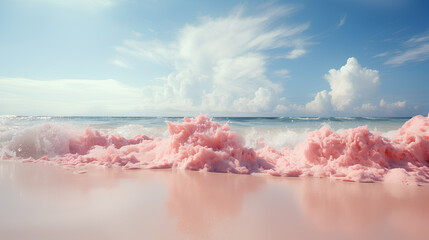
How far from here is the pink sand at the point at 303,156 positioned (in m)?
3.58

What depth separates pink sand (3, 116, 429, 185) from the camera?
11.7 feet

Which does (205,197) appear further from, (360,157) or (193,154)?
(360,157)

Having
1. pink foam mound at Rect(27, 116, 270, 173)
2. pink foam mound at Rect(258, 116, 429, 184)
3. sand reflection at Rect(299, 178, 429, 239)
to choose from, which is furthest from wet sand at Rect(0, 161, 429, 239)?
pink foam mound at Rect(27, 116, 270, 173)

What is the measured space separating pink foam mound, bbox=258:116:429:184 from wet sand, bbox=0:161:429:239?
1.14ft

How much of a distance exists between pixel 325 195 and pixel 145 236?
2051 millimetres

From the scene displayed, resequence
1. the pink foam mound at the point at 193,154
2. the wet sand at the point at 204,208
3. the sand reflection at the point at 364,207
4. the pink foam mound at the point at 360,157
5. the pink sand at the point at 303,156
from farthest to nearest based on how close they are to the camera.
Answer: the pink foam mound at the point at 193,154, the pink sand at the point at 303,156, the pink foam mound at the point at 360,157, the sand reflection at the point at 364,207, the wet sand at the point at 204,208

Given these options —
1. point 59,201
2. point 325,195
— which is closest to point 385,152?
point 325,195

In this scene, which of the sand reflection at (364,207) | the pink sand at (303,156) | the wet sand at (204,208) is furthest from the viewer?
the pink sand at (303,156)

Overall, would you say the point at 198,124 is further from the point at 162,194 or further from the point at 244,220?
the point at 244,220

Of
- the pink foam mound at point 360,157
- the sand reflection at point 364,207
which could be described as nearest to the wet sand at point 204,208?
the sand reflection at point 364,207

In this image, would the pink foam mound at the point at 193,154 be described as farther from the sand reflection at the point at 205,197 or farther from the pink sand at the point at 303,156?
the sand reflection at the point at 205,197

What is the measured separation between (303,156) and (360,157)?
892 mm

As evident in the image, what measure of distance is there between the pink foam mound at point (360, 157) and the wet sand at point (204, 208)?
35 cm

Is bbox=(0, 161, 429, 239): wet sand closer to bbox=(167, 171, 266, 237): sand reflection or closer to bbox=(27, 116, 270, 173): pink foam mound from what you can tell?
bbox=(167, 171, 266, 237): sand reflection
